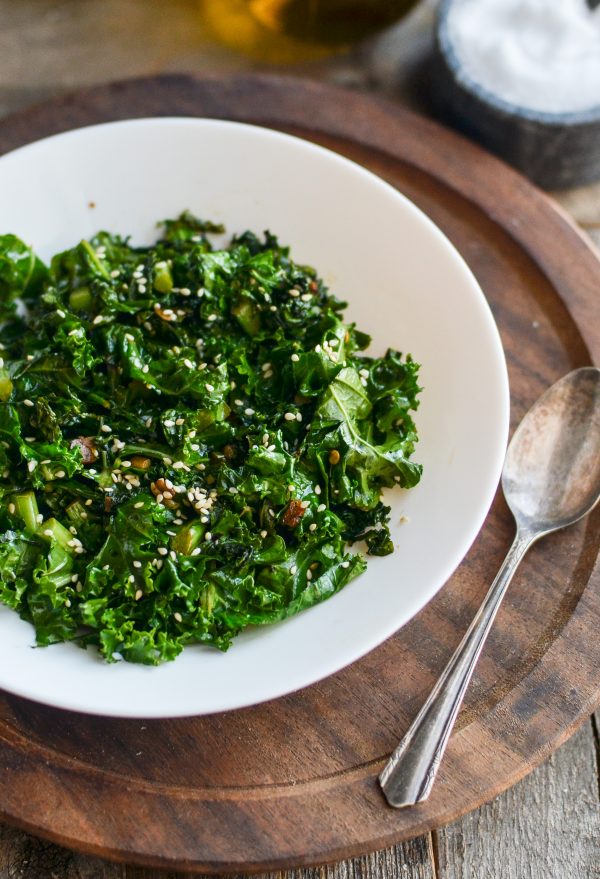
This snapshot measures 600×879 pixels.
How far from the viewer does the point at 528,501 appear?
382 centimetres

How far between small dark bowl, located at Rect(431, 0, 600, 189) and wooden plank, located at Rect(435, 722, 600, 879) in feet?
10.5

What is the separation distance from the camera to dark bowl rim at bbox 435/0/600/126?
454 centimetres

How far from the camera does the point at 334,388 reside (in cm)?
348

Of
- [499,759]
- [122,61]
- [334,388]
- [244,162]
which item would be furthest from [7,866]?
[122,61]

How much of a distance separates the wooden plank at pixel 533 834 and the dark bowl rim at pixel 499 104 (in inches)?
128

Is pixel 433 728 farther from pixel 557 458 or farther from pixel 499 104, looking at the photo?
pixel 499 104

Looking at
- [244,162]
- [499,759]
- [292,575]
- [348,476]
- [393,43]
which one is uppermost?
[393,43]

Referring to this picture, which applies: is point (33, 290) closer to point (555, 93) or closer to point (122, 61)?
point (122, 61)

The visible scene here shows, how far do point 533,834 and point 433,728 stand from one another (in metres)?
0.79

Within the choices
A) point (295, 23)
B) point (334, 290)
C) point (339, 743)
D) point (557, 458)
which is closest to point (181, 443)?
point (334, 290)

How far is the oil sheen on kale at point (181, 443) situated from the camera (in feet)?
10.5

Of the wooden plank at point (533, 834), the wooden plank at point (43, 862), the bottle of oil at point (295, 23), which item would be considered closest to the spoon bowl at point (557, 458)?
the wooden plank at point (533, 834)

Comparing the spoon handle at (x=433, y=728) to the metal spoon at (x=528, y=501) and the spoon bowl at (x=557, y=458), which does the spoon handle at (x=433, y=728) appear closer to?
the metal spoon at (x=528, y=501)

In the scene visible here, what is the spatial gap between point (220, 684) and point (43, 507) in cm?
101
